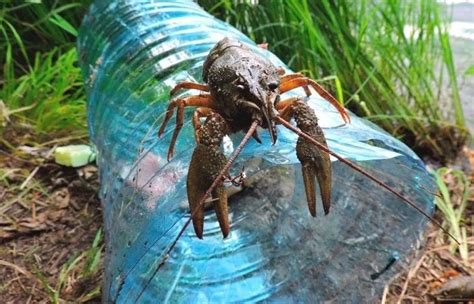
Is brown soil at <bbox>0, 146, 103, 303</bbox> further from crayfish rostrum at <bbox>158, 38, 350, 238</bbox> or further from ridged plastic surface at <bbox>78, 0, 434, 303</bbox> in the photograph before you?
crayfish rostrum at <bbox>158, 38, 350, 238</bbox>

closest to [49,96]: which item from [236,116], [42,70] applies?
[42,70]

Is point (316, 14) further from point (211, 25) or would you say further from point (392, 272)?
point (392, 272)

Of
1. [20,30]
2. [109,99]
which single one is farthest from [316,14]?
[20,30]

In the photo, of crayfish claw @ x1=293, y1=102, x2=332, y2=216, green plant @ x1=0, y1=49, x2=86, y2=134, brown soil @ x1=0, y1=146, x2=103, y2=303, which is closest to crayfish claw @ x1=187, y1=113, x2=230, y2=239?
crayfish claw @ x1=293, y1=102, x2=332, y2=216

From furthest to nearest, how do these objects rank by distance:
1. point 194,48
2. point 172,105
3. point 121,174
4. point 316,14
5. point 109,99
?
point 316,14 → point 109,99 → point 194,48 → point 121,174 → point 172,105

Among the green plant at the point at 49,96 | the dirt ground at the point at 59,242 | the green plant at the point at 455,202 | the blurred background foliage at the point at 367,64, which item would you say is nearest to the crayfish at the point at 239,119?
the dirt ground at the point at 59,242

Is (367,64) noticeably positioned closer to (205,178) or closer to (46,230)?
(46,230)

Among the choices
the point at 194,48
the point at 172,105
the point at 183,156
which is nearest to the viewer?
the point at 183,156
